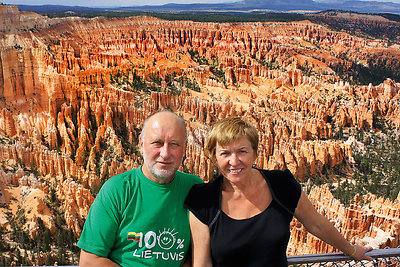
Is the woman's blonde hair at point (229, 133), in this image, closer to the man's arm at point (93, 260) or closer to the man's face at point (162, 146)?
the man's face at point (162, 146)

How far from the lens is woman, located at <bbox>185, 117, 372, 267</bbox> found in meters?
3.08

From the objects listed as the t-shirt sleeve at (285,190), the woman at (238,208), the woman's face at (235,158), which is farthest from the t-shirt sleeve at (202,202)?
the t-shirt sleeve at (285,190)

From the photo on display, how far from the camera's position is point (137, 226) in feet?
10.3

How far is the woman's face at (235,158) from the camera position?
317cm

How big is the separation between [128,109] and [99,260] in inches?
Answer: 1046

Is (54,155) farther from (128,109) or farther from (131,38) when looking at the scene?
(131,38)

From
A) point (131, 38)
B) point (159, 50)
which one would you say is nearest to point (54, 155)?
point (159, 50)

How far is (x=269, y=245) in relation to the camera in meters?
3.13

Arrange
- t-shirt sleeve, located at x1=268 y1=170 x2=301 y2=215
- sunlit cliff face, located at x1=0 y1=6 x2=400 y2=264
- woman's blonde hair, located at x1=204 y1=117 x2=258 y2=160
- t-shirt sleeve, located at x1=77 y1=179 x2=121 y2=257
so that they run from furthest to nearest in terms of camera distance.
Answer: sunlit cliff face, located at x1=0 y1=6 x2=400 y2=264 → t-shirt sleeve, located at x1=268 y1=170 x2=301 y2=215 → woman's blonde hair, located at x1=204 y1=117 x2=258 y2=160 → t-shirt sleeve, located at x1=77 y1=179 x2=121 y2=257

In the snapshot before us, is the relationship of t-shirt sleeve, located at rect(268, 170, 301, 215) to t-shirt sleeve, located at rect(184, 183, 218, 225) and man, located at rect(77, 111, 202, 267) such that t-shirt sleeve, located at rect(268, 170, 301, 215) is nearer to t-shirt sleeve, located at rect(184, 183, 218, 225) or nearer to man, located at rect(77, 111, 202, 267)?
t-shirt sleeve, located at rect(184, 183, 218, 225)

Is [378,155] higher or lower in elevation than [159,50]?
lower

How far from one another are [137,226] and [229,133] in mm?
1278

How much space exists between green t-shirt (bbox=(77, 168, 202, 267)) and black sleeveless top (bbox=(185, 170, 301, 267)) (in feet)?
0.82

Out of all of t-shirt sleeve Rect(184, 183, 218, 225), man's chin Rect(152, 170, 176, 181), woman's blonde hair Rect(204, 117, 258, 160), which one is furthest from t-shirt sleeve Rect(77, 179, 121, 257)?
woman's blonde hair Rect(204, 117, 258, 160)
